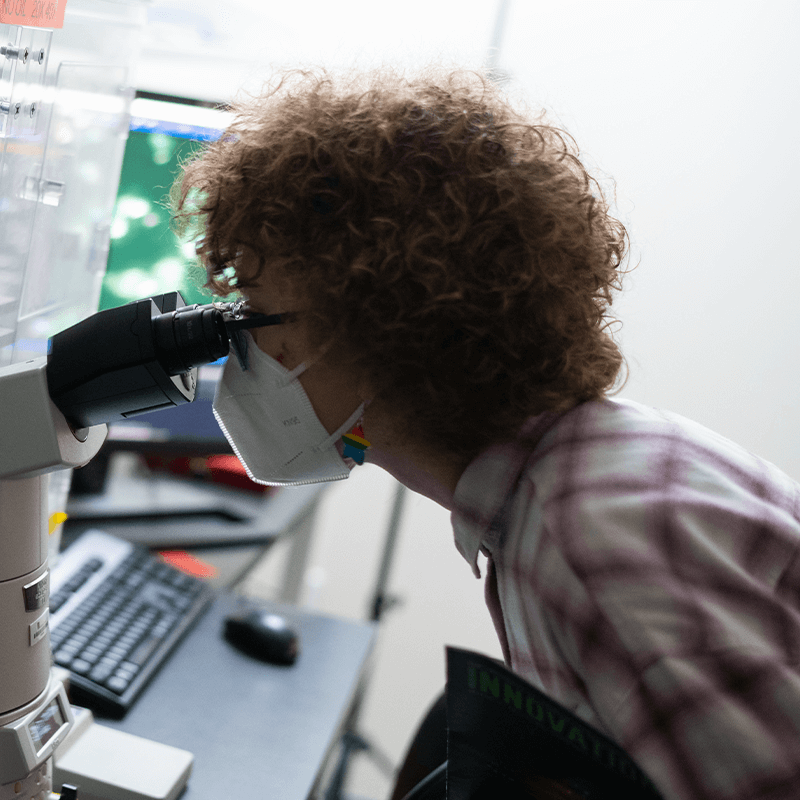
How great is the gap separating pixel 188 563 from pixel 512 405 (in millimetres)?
776

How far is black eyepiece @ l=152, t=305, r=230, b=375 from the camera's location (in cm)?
58

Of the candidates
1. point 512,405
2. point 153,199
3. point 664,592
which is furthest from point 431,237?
point 153,199

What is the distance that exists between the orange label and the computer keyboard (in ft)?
2.14

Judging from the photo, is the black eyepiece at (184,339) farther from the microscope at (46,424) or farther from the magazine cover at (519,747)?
the magazine cover at (519,747)

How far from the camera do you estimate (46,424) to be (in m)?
0.55

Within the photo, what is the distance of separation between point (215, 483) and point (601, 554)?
3.82 feet

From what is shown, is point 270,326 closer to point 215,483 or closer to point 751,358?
point 215,483

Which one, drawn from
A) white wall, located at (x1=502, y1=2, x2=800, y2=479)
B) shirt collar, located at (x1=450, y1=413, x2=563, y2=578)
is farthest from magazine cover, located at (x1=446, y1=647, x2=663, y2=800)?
white wall, located at (x1=502, y1=2, x2=800, y2=479)

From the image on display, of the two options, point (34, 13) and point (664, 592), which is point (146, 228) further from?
point (664, 592)

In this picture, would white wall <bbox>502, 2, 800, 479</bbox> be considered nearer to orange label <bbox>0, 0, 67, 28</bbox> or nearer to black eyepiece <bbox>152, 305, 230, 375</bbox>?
orange label <bbox>0, 0, 67, 28</bbox>

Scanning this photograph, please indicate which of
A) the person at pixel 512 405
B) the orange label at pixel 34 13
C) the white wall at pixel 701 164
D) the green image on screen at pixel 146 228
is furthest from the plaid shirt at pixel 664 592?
the white wall at pixel 701 164

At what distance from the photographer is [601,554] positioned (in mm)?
532

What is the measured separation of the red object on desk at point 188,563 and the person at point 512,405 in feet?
1.67

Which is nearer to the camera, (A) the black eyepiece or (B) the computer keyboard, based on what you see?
(A) the black eyepiece
